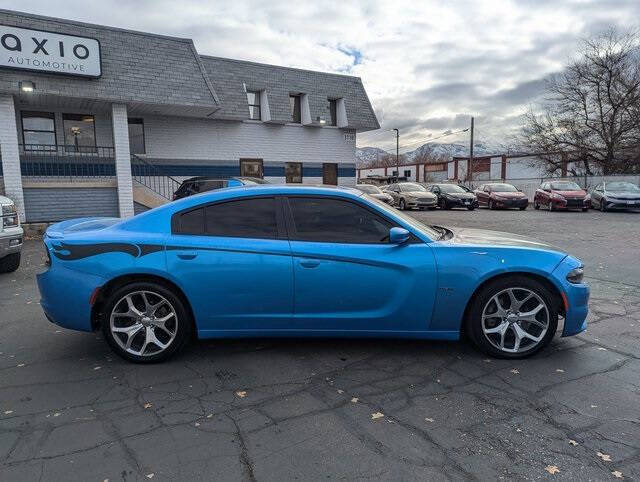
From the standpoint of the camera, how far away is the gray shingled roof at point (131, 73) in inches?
530

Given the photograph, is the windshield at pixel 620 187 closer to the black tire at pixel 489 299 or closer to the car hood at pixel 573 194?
the car hood at pixel 573 194

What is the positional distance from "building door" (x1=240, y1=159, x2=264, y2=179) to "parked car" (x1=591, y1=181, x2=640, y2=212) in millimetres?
15999

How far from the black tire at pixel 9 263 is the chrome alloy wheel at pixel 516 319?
24.7ft

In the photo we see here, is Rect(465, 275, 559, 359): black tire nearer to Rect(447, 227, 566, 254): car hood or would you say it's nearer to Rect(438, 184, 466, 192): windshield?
Rect(447, 227, 566, 254): car hood

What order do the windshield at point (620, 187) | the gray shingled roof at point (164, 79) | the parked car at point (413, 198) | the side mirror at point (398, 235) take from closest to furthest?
the side mirror at point (398, 235) → the gray shingled roof at point (164, 79) → the windshield at point (620, 187) → the parked car at point (413, 198)

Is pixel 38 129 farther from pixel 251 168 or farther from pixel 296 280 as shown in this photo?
pixel 296 280

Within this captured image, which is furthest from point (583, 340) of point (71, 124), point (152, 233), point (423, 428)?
point (71, 124)

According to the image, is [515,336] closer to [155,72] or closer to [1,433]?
[1,433]

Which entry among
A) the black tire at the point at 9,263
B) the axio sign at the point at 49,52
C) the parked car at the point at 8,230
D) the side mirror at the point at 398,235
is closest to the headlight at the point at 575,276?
the side mirror at the point at 398,235

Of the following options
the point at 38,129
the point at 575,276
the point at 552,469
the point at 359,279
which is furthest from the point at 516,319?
the point at 38,129

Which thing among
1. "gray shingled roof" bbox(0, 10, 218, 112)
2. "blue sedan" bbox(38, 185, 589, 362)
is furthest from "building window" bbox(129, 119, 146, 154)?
"blue sedan" bbox(38, 185, 589, 362)

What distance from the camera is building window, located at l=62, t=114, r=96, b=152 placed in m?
16.4

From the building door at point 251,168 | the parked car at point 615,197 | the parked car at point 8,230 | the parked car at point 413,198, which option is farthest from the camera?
the parked car at point 413,198

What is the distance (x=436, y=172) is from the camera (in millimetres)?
63531
